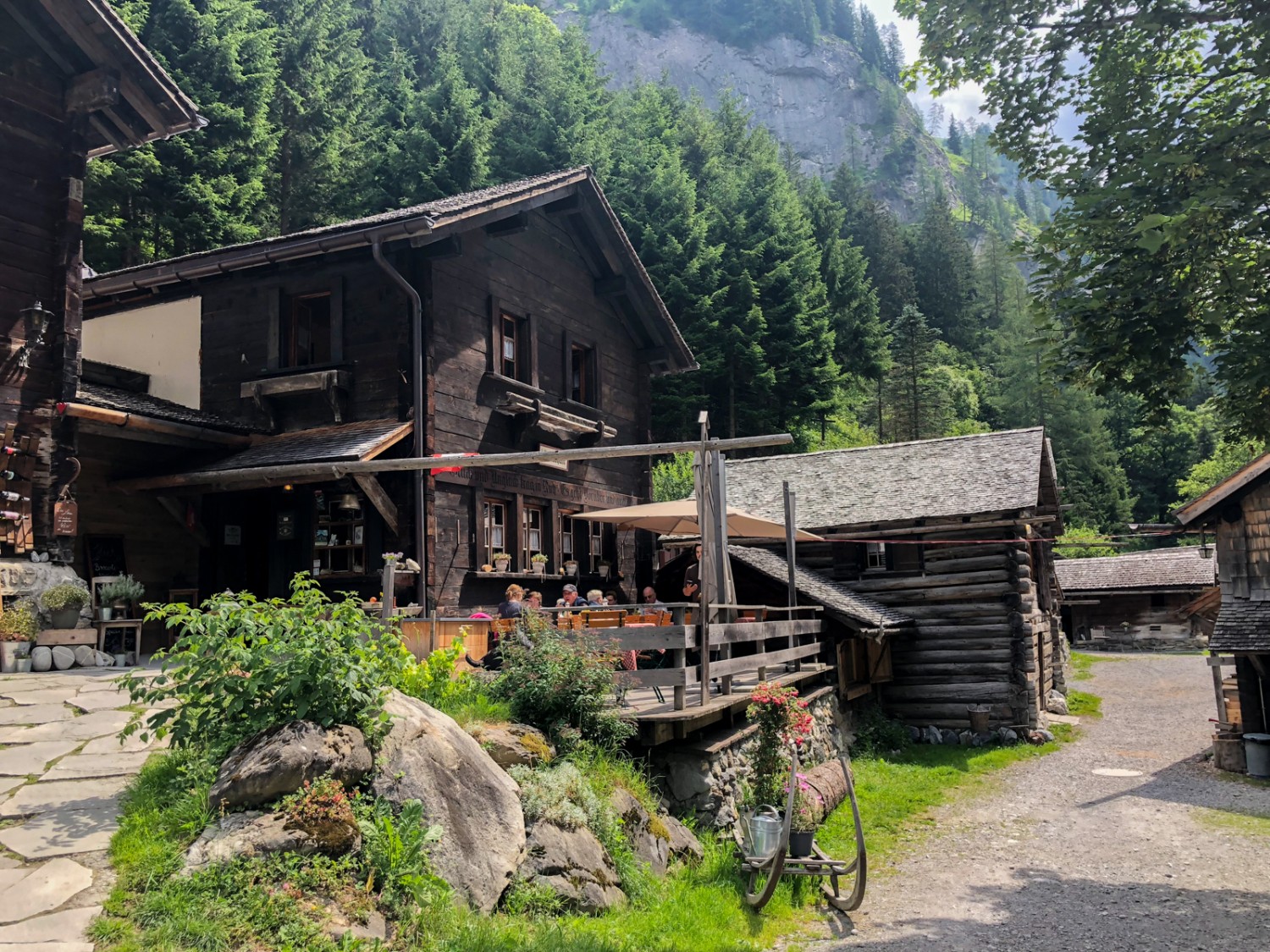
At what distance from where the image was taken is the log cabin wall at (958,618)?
20234 millimetres

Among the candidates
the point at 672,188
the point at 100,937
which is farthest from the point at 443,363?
the point at 672,188

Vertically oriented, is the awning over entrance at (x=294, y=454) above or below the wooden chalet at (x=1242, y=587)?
above

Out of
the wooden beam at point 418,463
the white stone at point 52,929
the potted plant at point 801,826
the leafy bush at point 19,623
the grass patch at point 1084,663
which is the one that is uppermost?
the wooden beam at point 418,463

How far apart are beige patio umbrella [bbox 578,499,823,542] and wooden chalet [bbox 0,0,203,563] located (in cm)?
689

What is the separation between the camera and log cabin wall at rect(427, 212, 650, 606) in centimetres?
1534

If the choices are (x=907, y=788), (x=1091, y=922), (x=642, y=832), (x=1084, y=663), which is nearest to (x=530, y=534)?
(x=907, y=788)

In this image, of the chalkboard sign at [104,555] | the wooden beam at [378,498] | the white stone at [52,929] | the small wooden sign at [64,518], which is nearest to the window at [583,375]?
the wooden beam at [378,498]

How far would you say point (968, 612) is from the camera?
20625mm

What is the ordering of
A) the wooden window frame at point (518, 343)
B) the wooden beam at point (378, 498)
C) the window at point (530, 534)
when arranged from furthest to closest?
the window at point (530, 534) → the wooden window frame at point (518, 343) → the wooden beam at point (378, 498)

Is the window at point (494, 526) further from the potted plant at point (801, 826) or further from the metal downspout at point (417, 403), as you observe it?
the potted plant at point (801, 826)

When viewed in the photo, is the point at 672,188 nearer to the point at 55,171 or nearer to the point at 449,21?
→ the point at 449,21

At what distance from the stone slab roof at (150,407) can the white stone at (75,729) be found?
565 centimetres

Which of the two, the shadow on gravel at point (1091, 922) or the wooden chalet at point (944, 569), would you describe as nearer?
the shadow on gravel at point (1091, 922)

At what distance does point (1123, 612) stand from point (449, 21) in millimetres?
36611
